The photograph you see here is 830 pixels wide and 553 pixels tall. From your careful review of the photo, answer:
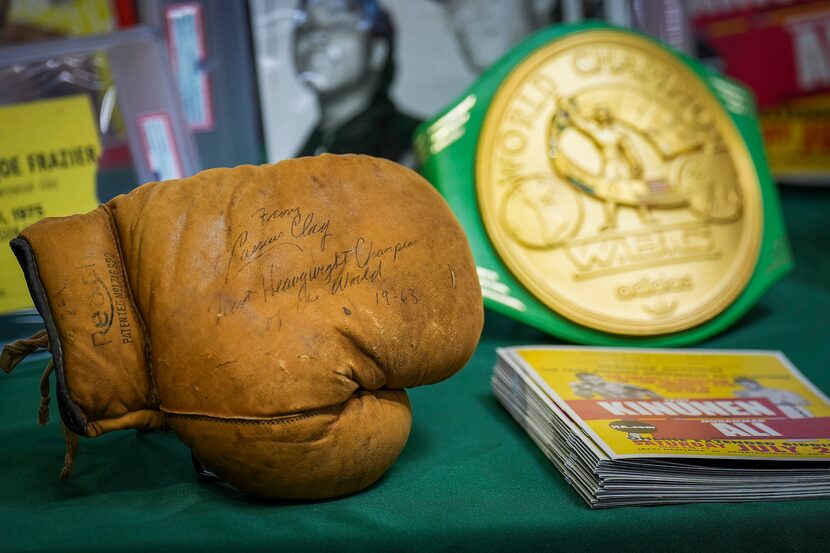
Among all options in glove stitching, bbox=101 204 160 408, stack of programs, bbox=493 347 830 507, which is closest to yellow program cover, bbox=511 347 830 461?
stack of programs, bbox=493 347 830 507

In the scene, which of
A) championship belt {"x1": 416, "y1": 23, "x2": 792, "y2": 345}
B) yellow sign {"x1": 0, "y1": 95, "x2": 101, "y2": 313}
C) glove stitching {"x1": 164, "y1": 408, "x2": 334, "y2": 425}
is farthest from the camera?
championship belt {"x1": 416, "y1": 23, "x2": 792, "y2": 345}

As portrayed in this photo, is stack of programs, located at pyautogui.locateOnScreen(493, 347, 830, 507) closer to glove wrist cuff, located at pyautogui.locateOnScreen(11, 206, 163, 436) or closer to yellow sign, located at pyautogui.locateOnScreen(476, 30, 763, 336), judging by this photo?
yellow sign, located at pyautogui.locateOnScreen(476, 30, 763, 336)

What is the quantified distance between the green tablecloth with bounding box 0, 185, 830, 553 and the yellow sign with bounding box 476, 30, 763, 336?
1.14 feet

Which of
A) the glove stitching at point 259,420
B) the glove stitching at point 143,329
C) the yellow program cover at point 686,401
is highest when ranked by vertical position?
the glove stitching at point 143,329

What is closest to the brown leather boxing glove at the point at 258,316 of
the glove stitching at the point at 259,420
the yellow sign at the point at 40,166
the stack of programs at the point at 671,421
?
the glove stitching at the point at 259,420

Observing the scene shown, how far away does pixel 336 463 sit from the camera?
0.74 metres

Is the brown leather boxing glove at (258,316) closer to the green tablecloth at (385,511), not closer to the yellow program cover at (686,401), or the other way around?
the green tablecloth at (385,511)

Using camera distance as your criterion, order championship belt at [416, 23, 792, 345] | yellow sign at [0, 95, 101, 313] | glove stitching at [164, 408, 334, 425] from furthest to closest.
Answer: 1. championship belt at [416, 23, 792, 345]
2. yellow sign at [0, 95, 101, 313]
3. glove stitching at [164, 408, 334, 425]

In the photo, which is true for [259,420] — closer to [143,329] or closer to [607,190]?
[143,329]

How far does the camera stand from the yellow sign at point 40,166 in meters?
1.11

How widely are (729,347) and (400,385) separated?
65 centimetres

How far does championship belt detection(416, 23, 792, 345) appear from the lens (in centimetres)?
122

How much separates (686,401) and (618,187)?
1.46 ft

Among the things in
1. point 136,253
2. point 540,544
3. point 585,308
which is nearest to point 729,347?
point 585,308
